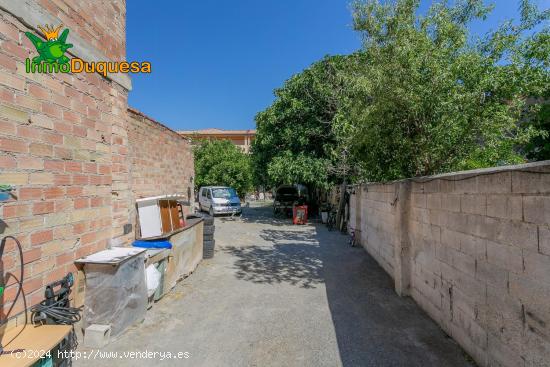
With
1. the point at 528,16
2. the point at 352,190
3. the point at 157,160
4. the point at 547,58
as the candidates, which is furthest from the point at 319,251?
the point at 528,16

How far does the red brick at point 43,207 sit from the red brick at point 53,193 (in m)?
0.06

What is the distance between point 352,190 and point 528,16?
724cm

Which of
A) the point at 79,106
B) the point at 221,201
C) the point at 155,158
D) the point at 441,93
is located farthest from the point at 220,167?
the point at 79,106

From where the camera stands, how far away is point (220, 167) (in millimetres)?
27391

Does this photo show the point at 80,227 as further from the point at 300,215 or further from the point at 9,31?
the point at 300,215

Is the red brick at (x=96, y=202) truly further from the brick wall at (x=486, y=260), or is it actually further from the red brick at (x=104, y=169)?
the brick wall at (x=486, y=260)

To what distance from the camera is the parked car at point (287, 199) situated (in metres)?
18.4

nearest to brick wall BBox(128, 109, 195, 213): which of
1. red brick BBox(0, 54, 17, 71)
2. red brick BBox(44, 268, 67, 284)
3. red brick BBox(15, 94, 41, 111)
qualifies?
red brick BBox(44, 268, 67, 284)

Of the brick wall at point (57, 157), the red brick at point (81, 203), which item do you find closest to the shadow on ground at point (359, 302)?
the brick wall at point (57, 157)

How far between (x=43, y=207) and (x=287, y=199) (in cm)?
1597

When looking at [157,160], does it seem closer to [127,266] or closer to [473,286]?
[127,266]

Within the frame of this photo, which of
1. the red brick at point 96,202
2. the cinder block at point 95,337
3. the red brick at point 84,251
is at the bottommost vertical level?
the cinder block at point 95,337

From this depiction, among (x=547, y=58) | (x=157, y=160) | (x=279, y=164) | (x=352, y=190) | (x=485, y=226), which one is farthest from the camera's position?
(x=279, y=164)

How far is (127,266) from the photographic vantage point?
386cm
